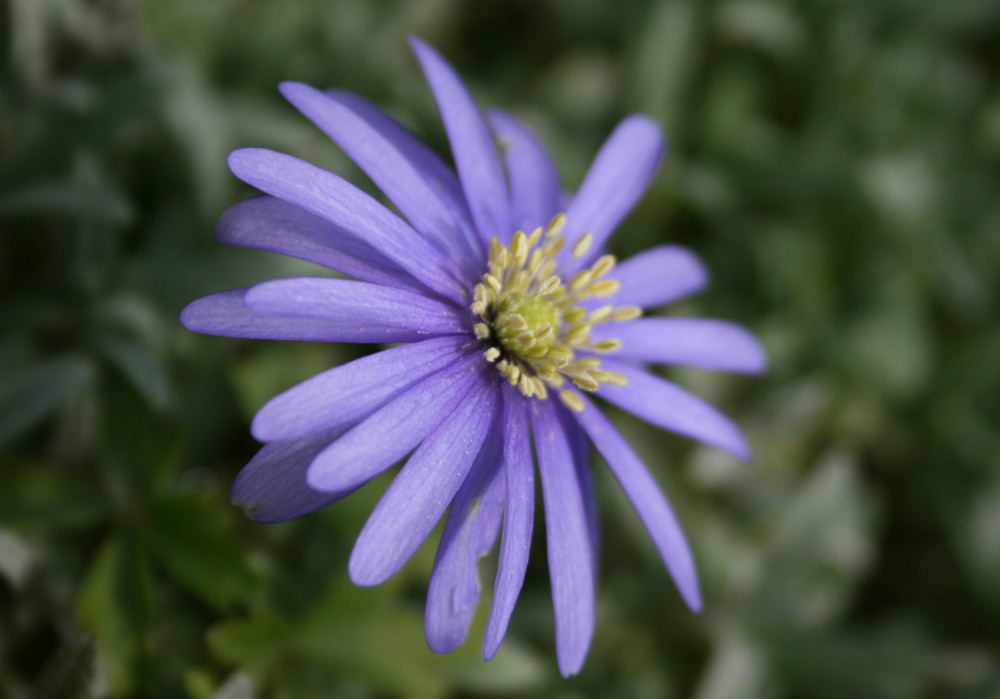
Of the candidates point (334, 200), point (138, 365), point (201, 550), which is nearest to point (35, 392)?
point (138, 365)

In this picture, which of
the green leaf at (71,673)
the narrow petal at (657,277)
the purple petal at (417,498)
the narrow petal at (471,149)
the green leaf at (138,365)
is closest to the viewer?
the purple petal at (417,498)

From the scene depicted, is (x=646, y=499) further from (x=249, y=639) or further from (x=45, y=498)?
(x=45, y=498)

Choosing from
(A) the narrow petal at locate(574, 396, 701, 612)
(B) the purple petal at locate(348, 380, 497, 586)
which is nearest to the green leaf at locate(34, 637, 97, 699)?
(B) the purple petal at locate(348, 380, 497, 586)

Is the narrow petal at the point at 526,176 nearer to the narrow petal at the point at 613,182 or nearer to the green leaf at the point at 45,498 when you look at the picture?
the narrow petal at the point at 613,182

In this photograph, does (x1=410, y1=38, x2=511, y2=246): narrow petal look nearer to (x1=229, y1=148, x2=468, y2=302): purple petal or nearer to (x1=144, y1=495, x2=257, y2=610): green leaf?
(x1=229, y1=148, x2=468, y2=302): purple petal

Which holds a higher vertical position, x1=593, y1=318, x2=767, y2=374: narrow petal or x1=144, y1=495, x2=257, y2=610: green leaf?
x1=593, y1=318, x2=767, y2=374: narrow petal

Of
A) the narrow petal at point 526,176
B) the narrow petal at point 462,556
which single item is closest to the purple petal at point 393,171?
the narrow petal at point 526,176

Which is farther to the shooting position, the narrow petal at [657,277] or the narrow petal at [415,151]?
the narrow petal at [657,277]
